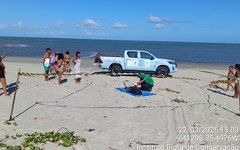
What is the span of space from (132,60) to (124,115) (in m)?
9.61

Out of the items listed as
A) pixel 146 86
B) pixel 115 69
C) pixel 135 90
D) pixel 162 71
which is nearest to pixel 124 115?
pixel 135 90

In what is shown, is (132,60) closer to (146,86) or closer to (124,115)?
(146,86)

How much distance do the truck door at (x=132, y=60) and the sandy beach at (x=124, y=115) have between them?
475cm

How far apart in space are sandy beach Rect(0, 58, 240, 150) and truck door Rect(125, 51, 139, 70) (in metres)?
4.75

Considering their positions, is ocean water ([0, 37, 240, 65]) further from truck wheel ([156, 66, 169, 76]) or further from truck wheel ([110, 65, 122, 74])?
truck wheel ([110, 65, 122, 74])

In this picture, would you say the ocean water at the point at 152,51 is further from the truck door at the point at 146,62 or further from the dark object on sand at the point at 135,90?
the dark object on sand at the point at 135,90

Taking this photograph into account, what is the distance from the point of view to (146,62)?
18312 millimetres

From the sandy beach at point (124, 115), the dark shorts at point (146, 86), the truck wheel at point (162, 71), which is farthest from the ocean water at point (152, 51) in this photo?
the sandy beach at point (124, 115)

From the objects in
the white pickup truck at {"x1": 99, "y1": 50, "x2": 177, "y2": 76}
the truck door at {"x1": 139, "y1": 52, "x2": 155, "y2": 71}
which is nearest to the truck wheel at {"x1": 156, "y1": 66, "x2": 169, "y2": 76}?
the white pickup truck at {"x1": 99, "y1": 50, "x2": 177, "y2": 76}

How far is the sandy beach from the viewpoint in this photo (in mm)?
6859

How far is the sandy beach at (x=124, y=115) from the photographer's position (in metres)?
6.86

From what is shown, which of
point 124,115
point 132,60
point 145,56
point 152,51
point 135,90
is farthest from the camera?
point 152,51

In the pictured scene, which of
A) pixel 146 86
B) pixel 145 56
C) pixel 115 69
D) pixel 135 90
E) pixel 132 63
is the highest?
pixel 145 56

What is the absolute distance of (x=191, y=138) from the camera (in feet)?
22.9
